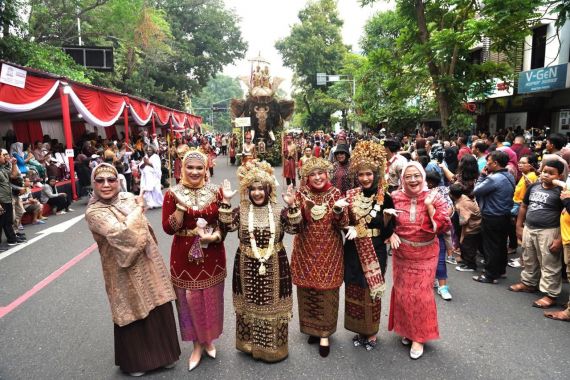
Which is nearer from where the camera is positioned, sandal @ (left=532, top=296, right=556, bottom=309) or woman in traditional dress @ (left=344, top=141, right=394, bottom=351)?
woman in traditional dress @ (left=344, top=141, right=394, bottom=351)

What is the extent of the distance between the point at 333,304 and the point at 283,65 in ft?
111

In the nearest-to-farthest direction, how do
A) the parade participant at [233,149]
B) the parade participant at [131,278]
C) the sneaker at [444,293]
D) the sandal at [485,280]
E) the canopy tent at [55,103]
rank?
the parade participant at [131,278], the sneaker at [444,293], the sandal at [485,280], the canopy tent at [55,103], the parade participant at [233,149]

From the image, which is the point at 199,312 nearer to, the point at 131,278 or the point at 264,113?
the point at 131,278

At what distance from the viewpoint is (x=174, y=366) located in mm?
3162

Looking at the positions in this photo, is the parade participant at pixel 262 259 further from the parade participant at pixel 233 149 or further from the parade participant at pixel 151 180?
the parade participant at pixel 233 149

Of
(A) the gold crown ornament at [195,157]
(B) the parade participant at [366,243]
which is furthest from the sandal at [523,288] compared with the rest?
(A) the gold crown ornament at [195,157]

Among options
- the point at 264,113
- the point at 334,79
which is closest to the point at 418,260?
the point at 264,113

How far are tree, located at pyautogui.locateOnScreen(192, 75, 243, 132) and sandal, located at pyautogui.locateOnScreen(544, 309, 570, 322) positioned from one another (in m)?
70.9

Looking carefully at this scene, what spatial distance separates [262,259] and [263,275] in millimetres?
139

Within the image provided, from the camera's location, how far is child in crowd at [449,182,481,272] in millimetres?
5039

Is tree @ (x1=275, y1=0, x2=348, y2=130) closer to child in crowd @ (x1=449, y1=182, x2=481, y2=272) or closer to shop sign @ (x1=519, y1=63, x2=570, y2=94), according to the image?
shop sign @ (x1=519, y1=63, x2=570, y2=94)

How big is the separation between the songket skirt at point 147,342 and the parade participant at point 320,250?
1059mm

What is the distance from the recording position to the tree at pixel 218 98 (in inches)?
3009

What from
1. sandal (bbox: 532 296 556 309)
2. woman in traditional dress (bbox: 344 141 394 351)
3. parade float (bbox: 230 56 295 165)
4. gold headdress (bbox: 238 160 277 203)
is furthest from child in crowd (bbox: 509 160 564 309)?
parade float (bbox: 230 56 295 165)
